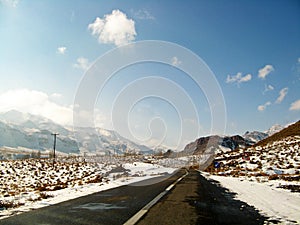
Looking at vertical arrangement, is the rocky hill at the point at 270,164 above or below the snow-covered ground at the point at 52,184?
above

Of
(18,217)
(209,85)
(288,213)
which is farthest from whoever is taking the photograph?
(209,85)

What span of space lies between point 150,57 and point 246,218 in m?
29.0

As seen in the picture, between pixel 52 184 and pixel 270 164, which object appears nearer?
pixel 52 184

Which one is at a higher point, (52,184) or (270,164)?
(270,164)

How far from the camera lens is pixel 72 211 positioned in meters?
6.49

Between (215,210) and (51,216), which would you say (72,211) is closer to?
(51,216)

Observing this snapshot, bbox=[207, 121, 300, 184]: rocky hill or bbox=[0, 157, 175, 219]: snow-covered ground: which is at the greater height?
bbox=[207, 121, 300, 184]: rocky hill

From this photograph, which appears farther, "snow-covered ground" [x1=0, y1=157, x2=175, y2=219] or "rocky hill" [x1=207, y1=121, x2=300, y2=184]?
"rocky hill" [x1=207, y1=121, x2=300, y2=184]

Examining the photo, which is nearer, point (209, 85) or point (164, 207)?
point (164, 207)

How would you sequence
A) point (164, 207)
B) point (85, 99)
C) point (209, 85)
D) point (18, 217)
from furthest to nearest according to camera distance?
point (209, 85)
point (85, 99)
point (164, 207)
point (18, 217)

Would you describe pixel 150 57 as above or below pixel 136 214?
above

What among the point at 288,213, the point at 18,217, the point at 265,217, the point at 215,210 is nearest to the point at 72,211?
the point at 18,217

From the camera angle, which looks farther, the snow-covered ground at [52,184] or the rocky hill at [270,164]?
the rocky hill at [270,164]

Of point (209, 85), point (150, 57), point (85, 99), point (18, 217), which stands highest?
point (150, 57)
